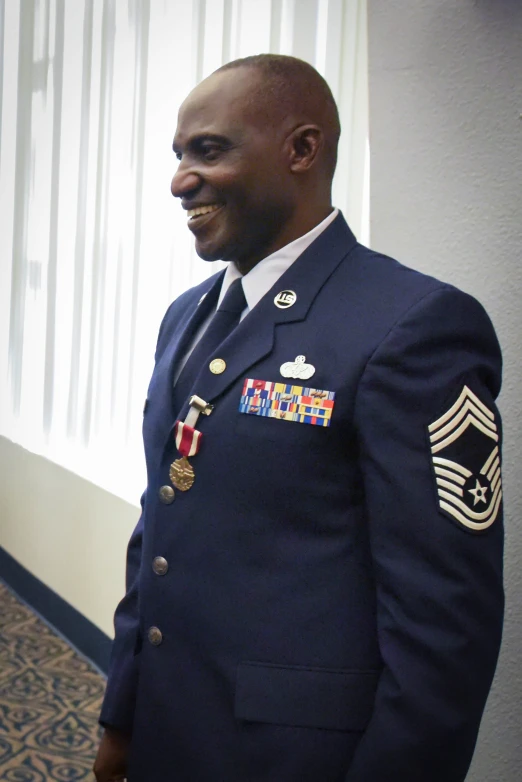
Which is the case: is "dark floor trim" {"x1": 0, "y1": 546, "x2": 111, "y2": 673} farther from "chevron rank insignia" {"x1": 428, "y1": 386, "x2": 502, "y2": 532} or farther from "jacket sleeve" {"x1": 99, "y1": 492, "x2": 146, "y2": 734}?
"chevron rank insignia" {"x1": 428, "y1": 386, "x2": 502, "y2": 532}

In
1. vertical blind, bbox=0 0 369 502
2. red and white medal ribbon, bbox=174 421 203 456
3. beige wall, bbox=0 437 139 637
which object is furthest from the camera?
beige wall, bbox=0 437 139 637

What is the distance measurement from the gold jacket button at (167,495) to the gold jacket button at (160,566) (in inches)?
2.7

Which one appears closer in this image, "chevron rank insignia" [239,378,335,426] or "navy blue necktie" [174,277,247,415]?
"chevron rank insignia" [239,378,335,426]

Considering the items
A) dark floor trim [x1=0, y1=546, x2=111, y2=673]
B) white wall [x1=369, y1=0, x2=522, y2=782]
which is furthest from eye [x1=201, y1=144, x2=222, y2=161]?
dark floor trim [x1=0, y1=546, x2=111, y2=673]

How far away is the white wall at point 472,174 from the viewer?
1151 millimetres

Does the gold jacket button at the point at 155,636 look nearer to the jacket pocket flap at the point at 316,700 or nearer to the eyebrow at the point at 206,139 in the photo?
the jacket pocket flap at the point at 316,700

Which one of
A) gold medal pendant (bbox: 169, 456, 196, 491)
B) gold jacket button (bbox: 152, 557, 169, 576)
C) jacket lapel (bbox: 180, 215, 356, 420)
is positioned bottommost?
gold jacket button (bbox: 152, 557, 169, 576)

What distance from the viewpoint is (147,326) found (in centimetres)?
231

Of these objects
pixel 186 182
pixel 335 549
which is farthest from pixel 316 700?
pixel 186 182

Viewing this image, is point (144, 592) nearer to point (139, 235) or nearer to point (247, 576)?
point (247, 576)

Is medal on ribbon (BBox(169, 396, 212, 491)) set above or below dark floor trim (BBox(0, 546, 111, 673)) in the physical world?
above

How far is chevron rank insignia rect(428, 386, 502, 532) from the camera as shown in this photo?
76 cm

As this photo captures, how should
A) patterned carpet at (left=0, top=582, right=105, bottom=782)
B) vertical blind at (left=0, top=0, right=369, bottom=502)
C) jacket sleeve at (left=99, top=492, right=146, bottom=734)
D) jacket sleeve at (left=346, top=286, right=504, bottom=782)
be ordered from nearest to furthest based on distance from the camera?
jacket sleeve at (left=346, top=286, right=504, bottom=782)
jacket sleeve at (left=99, top=492, right=146, bottom=734)
vertical blind at (left=0, top=0, right=369, bottom=502)
patterned carpet at (left=0, top=582, right=105, bottom=782)

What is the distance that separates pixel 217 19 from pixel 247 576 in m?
1.64
